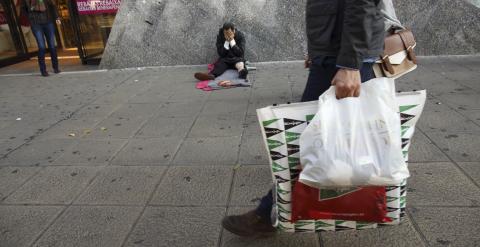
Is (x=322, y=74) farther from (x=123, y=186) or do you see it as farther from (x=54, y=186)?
(x=54, y=186)

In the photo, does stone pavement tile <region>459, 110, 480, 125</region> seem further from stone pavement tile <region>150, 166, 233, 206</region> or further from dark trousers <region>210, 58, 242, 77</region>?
dark trousers <region>210, 58, 242, 77</region>

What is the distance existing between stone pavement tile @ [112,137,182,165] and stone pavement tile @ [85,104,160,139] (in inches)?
14.3

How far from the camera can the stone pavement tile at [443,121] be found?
12.4ft

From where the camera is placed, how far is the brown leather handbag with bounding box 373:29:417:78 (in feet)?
6.35

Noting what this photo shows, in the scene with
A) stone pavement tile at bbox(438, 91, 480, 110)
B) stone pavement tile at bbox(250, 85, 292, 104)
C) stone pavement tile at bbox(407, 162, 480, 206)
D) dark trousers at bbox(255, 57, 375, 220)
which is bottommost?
stone pavement tile at bbox(438, 91, 480, 110)

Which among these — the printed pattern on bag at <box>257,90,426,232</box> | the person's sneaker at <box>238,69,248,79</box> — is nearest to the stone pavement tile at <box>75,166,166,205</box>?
the printed pattern on bag at <box>257,90,426,232</box>

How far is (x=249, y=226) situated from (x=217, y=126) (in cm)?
214

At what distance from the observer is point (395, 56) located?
2.01 m

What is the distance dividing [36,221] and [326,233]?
6.50ft

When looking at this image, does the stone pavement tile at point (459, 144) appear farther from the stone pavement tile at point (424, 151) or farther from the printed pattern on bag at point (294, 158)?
the printed pattern on bag at point (294, 158)

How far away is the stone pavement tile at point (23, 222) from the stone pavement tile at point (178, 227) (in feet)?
2.22

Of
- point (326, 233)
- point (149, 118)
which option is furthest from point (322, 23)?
point (149, 118)

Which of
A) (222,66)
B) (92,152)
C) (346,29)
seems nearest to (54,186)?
(92,152)

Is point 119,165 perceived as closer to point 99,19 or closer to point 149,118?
point 149,118
